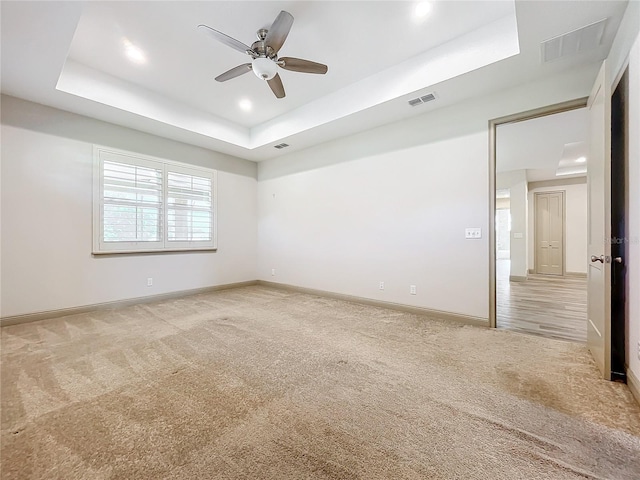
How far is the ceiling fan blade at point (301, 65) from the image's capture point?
259 cm

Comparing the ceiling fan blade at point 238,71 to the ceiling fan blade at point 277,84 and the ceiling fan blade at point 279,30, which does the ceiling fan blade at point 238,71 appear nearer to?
the ceiling fan blade at point 277,84

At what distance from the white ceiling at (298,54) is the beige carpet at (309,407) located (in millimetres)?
2813

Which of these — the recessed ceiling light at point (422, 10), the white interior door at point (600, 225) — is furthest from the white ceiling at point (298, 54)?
the white interior door at point (600, 225)

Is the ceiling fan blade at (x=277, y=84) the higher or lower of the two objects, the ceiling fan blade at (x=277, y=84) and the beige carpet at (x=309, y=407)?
the higher

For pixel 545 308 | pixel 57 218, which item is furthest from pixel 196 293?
pixel 545 308

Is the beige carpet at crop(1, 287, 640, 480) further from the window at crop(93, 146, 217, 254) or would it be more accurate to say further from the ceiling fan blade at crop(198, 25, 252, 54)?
the ceiling fan blade at crop(198, 25, 252, 54)

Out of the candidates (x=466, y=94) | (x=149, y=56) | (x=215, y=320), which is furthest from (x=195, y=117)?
(x=466, y=94)

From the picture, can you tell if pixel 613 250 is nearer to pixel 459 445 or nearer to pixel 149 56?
pixel 459 445

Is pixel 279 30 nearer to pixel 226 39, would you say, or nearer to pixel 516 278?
pixel 226 39

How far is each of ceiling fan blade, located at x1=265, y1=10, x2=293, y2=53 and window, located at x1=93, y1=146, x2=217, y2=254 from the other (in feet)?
10.6

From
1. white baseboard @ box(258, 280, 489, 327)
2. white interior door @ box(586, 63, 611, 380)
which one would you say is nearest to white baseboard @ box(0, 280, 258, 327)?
white baseboard @ box(258, 280, 489, 327)

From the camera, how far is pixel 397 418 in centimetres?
157

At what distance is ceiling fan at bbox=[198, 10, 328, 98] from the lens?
88.7 inches

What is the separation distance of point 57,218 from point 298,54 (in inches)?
152
